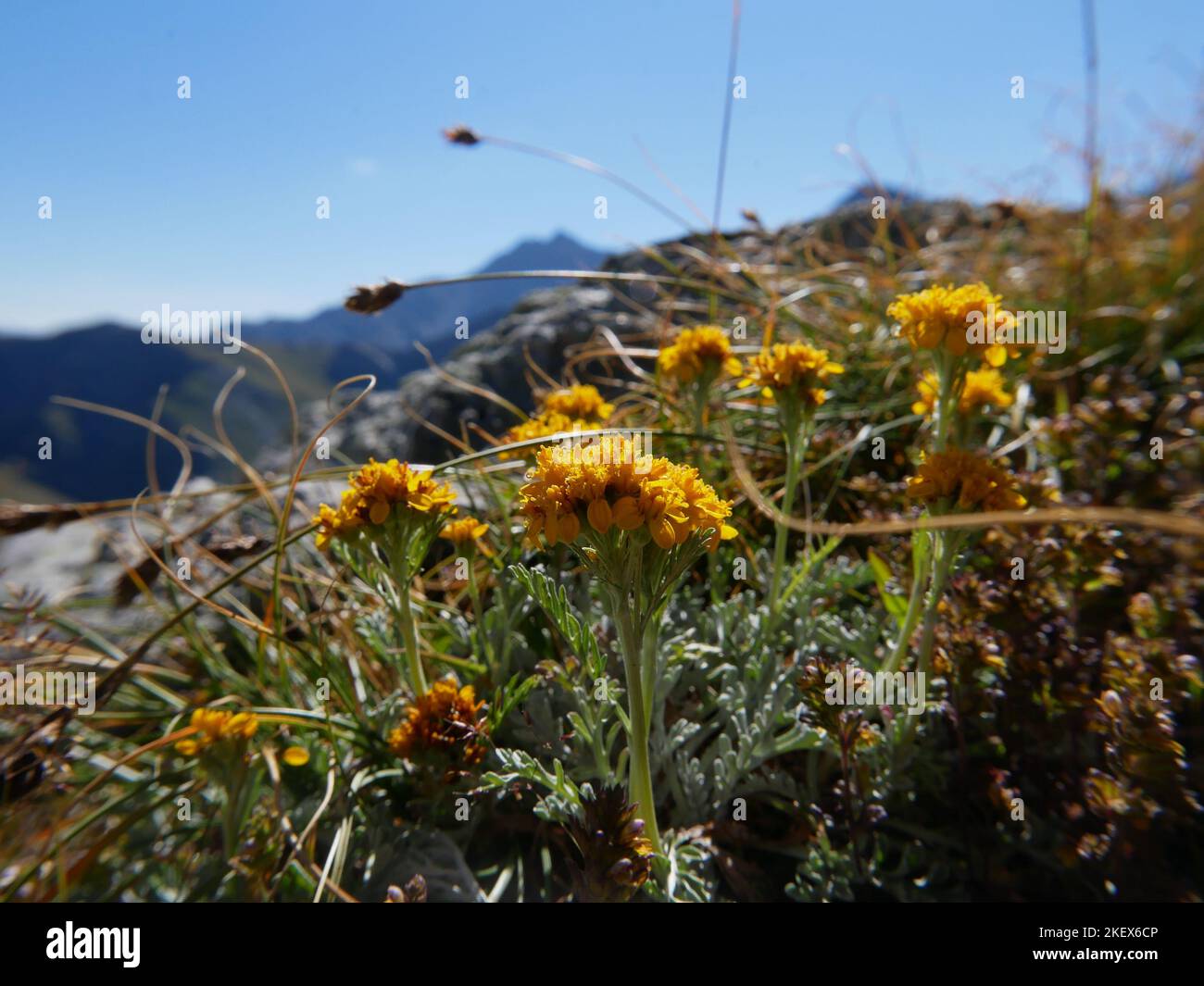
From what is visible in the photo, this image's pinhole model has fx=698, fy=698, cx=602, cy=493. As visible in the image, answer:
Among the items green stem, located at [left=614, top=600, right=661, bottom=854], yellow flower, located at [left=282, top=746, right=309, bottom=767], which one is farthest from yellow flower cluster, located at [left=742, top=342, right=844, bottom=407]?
yellow flower, located at [left=282, top=746, right=309, bottom=767]

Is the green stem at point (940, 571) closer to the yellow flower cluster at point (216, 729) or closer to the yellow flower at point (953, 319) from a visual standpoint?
the yellow flower at point (953, 319)

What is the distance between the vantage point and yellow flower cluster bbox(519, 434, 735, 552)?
105cm

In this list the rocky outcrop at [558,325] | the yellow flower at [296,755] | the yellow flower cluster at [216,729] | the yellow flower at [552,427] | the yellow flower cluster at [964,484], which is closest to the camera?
the yellow flower cluster at [964,484]

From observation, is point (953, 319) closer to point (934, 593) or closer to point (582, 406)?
point (934, 593)

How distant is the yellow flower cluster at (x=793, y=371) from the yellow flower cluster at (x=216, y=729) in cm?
149

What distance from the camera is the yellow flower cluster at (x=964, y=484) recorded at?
1.38 metres

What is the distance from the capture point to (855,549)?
2342 millimetres

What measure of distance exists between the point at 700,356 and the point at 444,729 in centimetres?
122
